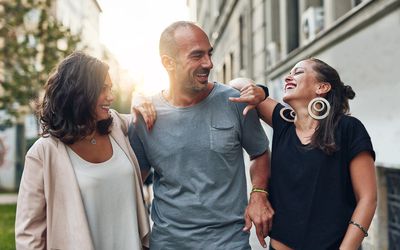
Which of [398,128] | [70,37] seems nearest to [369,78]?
[398,128]

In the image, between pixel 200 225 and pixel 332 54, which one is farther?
pixel 332 54

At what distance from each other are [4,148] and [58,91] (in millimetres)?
20789

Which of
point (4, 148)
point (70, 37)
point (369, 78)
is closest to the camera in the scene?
point (369, 78)

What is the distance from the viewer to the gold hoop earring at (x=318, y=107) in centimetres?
270

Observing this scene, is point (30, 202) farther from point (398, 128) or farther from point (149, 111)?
point (398, 128)

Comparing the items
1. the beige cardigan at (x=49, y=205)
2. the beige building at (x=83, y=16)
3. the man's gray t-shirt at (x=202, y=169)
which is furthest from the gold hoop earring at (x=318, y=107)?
the beige building at (x=83, y=16)

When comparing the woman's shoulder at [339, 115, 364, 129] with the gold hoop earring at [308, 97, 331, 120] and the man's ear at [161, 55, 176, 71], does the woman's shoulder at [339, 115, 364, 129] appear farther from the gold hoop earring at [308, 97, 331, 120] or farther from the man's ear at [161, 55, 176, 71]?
the man's ear at [161, 55, 176, 71]

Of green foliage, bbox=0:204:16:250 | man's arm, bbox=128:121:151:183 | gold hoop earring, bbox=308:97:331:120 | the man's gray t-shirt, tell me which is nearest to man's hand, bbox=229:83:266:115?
the man's gray t-shirt

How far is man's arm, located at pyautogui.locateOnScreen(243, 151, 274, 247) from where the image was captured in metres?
2.88

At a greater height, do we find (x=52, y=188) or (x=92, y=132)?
(x=92, y=132)

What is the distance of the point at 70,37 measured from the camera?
18.7 metres

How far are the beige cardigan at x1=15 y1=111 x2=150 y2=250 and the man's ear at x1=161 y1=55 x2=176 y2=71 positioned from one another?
78 centimetres

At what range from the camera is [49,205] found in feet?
9.22

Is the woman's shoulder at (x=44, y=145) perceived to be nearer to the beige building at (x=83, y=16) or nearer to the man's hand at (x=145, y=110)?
the man's hand at (x=145, y=110)
